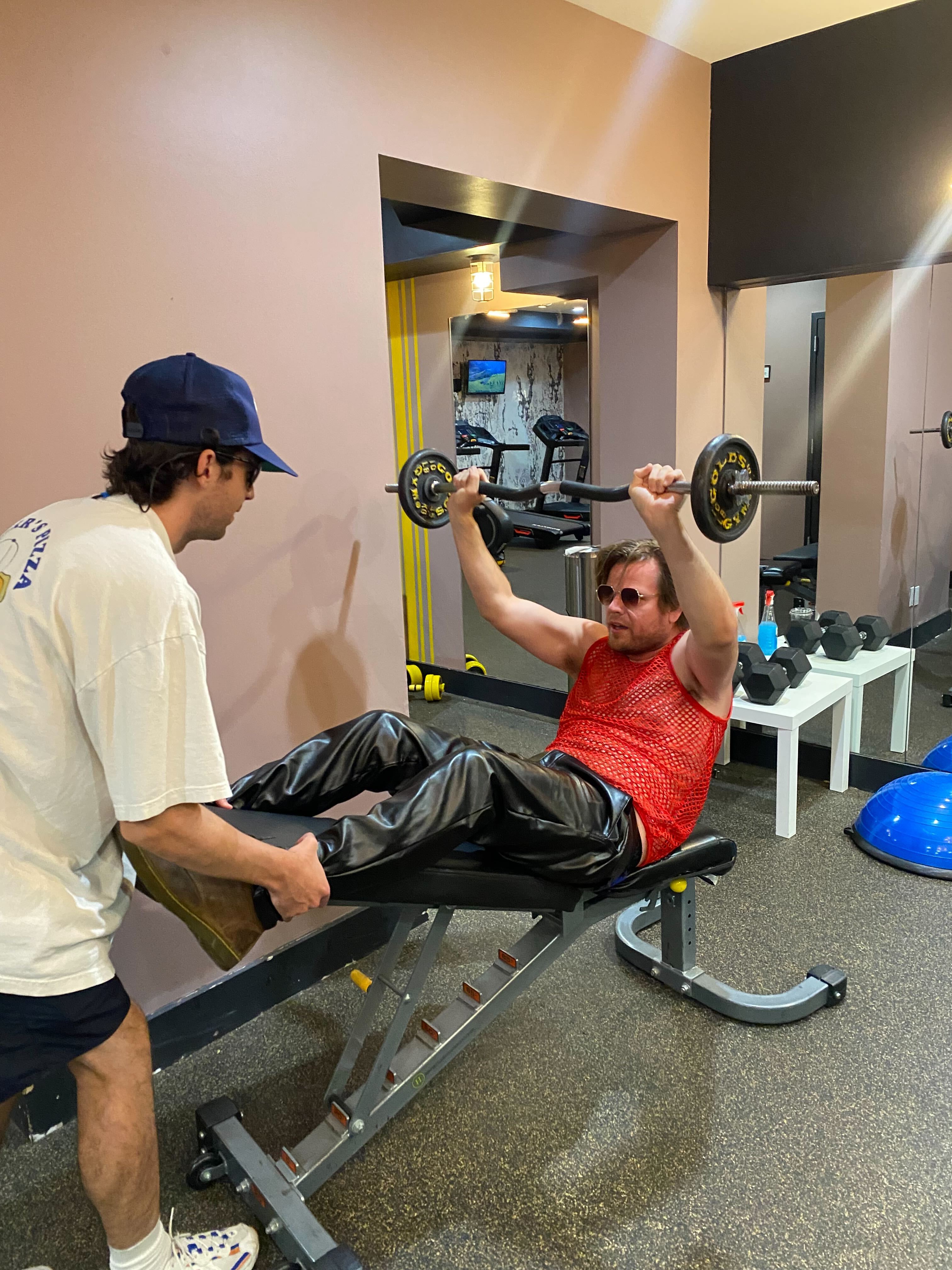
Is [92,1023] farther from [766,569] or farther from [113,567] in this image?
[766,569]

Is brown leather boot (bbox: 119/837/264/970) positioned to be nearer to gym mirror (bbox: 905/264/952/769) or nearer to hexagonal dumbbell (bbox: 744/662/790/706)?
hexagonal dumbbell (bbox: 744/662/790/706)

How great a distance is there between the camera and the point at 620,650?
2023 millimetres

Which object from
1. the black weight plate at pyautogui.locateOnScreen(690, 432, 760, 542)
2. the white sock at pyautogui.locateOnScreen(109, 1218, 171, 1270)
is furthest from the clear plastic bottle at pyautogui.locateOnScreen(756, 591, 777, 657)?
the white sock at pyautogui.locateOnScreen(109, 1218, 171, 1270)

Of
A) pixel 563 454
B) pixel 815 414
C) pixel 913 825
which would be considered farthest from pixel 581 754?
pixel 563 454

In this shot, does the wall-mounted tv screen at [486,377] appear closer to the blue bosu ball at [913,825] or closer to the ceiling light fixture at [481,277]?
the ceiling light fixture at [481,277]

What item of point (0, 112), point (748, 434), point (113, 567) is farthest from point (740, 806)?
point (0, 112)

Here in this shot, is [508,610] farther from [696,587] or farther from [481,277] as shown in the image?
[481,277]

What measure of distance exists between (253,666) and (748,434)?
7.09ft

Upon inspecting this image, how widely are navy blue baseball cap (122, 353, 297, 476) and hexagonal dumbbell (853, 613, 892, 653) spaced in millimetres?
2556

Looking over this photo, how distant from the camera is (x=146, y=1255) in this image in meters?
1.33

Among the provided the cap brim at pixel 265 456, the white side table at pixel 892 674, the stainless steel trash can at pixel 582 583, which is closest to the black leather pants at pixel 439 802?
the cap brim at pixel 265 456

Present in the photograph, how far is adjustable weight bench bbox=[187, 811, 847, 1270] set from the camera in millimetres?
1458

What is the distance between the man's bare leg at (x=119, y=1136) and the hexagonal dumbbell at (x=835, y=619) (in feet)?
8.79

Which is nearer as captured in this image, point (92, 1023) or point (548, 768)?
point (92, 1023)
